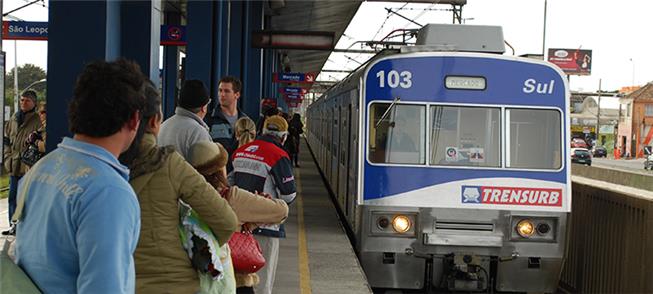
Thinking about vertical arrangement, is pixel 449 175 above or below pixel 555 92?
below

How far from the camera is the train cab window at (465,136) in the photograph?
8.95 meters

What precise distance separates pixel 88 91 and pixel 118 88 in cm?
8

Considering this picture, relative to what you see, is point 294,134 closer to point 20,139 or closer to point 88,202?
point 20,139

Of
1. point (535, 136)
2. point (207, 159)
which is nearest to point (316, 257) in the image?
point (535, 136)

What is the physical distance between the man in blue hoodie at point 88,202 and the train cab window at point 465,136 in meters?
6.70

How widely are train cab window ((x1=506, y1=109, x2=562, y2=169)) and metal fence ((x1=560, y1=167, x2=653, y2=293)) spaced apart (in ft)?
2.42

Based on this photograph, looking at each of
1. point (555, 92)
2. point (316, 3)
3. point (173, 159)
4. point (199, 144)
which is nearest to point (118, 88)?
point (173, 159)

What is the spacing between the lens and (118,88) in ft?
7.86

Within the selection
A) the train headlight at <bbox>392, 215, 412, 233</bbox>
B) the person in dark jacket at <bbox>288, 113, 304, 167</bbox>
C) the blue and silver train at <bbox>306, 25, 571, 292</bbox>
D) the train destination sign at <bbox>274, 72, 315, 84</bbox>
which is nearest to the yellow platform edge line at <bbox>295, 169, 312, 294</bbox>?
the blue and silver train at <bbox>306, 25, 571, 292</bbox>

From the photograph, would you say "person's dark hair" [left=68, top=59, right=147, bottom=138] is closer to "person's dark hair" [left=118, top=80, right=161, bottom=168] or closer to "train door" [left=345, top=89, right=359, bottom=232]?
"person's dark hair" [left=118, top=80, right=161, bottom=168]

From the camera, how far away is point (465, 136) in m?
9.04

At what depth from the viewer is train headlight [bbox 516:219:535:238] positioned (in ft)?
28.7

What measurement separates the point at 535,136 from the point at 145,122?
6478 millimetres

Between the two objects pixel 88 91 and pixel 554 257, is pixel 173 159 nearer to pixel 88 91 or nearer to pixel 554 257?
pixel 88 91
